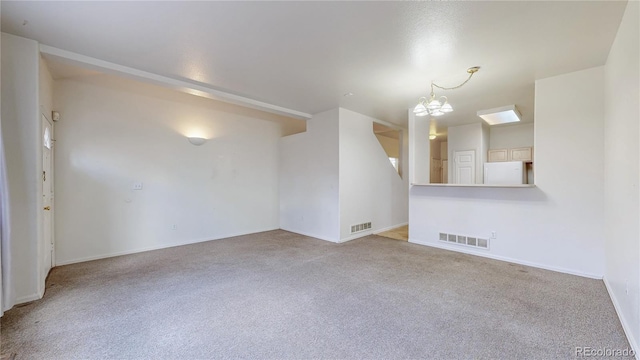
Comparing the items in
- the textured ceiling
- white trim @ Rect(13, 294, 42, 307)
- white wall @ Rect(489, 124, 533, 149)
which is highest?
the textured ceiling

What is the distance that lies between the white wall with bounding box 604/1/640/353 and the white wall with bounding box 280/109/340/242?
142 inches

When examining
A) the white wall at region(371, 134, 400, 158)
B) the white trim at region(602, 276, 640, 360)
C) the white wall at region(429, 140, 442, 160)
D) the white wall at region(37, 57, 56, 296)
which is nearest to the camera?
the white trim at region(602, 276, 640, 360)

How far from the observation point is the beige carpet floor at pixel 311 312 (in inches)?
73.6

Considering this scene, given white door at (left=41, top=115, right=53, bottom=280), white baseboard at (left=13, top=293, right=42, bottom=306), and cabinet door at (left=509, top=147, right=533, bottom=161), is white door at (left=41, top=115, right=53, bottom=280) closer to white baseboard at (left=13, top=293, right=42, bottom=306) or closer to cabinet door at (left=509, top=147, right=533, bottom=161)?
white baseboard at (left=13, top=293, right=42, bottom=306)

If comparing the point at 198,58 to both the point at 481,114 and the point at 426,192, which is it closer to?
the point at 426,192

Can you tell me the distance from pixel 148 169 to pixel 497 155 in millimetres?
8030

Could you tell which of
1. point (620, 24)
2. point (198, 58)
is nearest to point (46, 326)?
point (198, 58)

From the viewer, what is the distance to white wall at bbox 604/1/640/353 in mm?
1892

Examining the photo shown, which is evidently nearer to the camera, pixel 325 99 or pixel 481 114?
pixel 325 99

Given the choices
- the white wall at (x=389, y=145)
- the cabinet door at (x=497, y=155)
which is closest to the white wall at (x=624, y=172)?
the cabinet door at (x=497, y=155)

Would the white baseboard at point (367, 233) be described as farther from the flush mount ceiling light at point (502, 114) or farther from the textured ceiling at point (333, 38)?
the flush mount ceiling light at point (502, 114)

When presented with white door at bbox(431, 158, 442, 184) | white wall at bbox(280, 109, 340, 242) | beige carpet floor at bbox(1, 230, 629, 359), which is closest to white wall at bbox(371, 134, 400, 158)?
white door at bbox(431, 158, 442, 184)

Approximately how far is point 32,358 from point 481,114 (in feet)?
21.6

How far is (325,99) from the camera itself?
4.45 m
